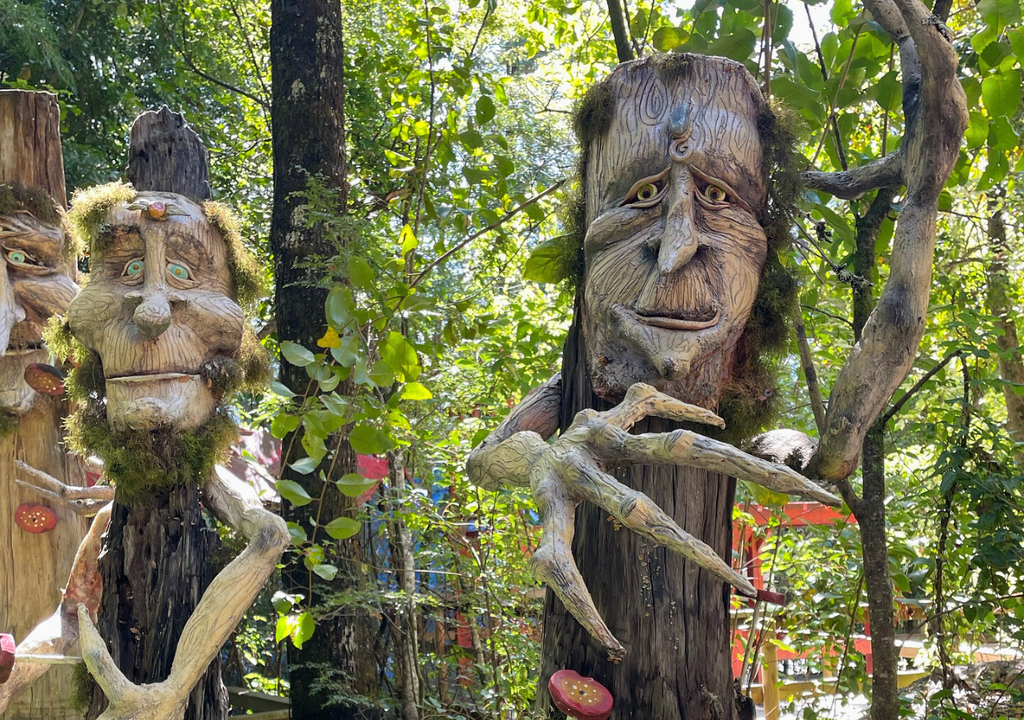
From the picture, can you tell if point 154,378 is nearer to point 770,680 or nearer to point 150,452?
point 150,452

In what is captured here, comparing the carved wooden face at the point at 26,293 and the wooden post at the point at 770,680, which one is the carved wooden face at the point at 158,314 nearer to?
the carved wooden face at the point at 26,293

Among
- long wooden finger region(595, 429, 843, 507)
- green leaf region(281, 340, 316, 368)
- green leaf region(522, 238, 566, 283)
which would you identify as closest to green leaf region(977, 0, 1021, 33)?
green leaf region(522, 238, 566, 283)

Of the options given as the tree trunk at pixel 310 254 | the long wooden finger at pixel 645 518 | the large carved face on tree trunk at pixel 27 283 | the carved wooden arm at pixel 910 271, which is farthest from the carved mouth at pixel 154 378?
the carved wooden arm at pixel 910 271

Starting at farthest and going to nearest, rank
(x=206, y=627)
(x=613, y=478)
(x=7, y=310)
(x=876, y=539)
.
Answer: (x=7, y=310) < (x=876, y=539) < (x=206, y=627) < (x=613, y=478)

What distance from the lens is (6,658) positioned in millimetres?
2605

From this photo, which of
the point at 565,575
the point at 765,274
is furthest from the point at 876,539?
the point at 565,575

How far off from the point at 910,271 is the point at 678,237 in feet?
1.43

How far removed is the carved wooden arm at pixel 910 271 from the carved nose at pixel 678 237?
1.22 ft

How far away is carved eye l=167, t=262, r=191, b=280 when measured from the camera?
275 cm

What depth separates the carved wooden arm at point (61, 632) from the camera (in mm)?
2709

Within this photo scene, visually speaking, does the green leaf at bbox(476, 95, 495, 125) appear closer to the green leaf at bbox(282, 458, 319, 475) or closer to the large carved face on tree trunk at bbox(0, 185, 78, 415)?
Result: the green leaf at bbox(282, 458, 319, 475)

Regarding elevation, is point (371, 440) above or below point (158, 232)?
below

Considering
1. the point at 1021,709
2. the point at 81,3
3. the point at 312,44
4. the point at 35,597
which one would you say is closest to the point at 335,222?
the point at 312,44

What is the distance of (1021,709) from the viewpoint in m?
2.99
